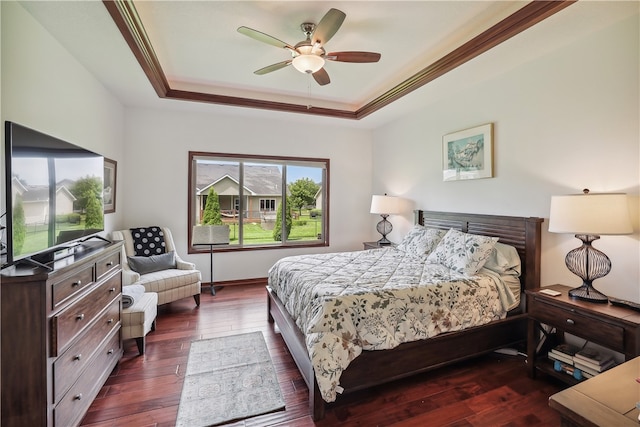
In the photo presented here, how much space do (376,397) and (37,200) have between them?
2.45 m

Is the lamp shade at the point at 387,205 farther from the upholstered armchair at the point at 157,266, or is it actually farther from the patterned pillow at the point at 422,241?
the upholstered armchair at the point at 157,266

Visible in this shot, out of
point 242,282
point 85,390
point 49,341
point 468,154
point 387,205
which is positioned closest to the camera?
point 49,341

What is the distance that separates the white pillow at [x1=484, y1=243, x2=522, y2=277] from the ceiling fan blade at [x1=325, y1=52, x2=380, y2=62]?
2128 mm

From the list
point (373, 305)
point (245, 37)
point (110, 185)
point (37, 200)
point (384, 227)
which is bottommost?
point (373, 305)

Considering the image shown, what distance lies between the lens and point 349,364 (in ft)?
6.49

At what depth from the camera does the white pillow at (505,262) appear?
107 inches

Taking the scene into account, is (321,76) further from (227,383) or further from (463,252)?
(227,383)

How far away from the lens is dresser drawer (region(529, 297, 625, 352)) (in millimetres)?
1827

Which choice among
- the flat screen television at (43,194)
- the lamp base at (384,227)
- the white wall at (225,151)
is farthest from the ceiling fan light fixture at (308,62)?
the lamp base at (384,227)

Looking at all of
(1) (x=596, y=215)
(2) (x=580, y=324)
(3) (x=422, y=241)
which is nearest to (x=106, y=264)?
(3) (x=422, y=241)

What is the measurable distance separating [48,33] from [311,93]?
2799 millimetres

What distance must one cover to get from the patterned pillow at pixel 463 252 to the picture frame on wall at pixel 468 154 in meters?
0.78

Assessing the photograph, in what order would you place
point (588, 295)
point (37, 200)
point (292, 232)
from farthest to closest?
point (292, 232)
point (588, 295)
point (37, 200)

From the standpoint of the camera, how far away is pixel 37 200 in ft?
5.31
